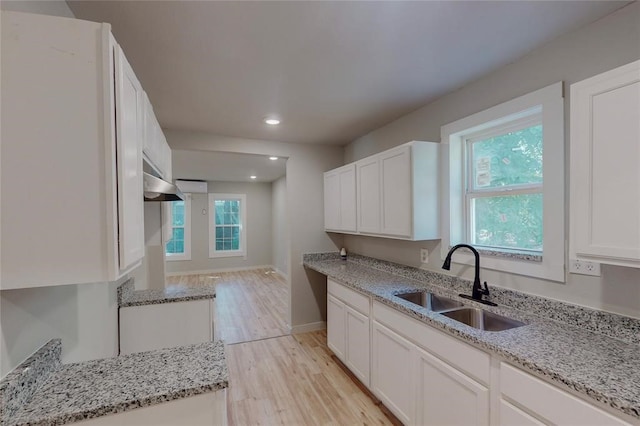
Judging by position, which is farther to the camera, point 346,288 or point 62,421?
point 346,288

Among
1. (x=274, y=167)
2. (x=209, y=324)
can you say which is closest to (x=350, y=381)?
(x=209, y=324)

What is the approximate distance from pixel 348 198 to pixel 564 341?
2261mm

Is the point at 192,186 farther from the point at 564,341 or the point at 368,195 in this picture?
the point at 564,341

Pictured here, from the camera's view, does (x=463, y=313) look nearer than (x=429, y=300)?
Yes

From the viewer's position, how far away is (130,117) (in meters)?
1.16

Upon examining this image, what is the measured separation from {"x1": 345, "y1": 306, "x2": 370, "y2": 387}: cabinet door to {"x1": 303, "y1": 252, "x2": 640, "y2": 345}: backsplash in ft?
2.06

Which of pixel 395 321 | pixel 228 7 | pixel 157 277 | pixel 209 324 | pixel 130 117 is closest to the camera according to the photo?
pixel 130 117

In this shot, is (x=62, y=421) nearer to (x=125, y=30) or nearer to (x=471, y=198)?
(x=125, y=30)

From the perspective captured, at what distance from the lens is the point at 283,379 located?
2.79 metres

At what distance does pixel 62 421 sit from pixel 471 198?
2577 millimetres

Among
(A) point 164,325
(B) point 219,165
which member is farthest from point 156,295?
(B) point 219,165

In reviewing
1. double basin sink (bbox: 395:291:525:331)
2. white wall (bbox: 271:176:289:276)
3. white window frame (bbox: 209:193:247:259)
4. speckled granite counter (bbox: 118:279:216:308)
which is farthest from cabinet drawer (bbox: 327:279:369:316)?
white window frame (bbox: 209:193:247:259)

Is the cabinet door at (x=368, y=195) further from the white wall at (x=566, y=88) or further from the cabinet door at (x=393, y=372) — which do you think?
the cabinet door at (x=393, y=372)

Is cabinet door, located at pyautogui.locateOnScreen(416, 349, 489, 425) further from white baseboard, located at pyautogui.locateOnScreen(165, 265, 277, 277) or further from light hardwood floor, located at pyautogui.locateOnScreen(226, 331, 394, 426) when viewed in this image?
white baseboard, located at pyautogui.locateOnScreen(165, 265, 277, 277)
